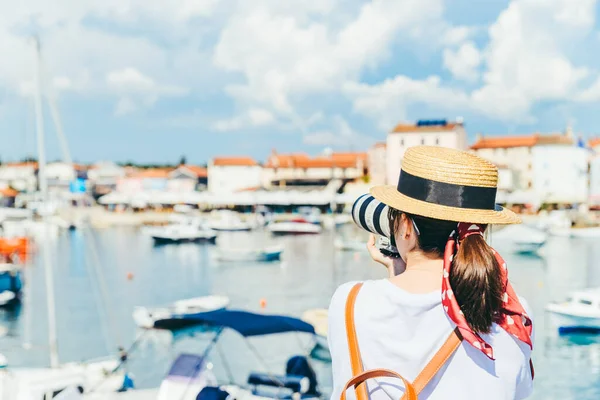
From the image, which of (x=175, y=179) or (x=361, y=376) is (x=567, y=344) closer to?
(x=361, y=376)

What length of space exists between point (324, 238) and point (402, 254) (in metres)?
42.7

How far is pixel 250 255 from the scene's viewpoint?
31234 mm

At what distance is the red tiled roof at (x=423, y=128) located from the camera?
58.7 meters

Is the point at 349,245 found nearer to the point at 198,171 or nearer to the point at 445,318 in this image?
the point at 445,318

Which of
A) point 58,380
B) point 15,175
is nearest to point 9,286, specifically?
point 58,380

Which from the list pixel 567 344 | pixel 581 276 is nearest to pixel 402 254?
pixel 567 344

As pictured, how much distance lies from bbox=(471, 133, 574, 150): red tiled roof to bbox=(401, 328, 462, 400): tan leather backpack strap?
63.1 metres

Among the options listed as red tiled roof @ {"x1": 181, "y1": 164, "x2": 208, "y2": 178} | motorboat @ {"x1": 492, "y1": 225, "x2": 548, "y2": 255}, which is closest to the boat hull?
motorboat @ {"x1": 492, "y1": 225, "x2": 548, "y2": 255}

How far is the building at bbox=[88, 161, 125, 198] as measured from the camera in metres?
76.4

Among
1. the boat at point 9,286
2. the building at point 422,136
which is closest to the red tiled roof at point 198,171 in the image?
the building at point 422,136

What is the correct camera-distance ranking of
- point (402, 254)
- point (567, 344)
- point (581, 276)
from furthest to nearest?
point (581, 276) < point (567, 344) < point (402, 254)

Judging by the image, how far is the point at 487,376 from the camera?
50.0 inches

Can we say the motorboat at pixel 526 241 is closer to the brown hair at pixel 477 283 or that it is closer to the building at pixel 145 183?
the brown hair at pixel 477 283

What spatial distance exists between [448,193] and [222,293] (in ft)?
71.9
